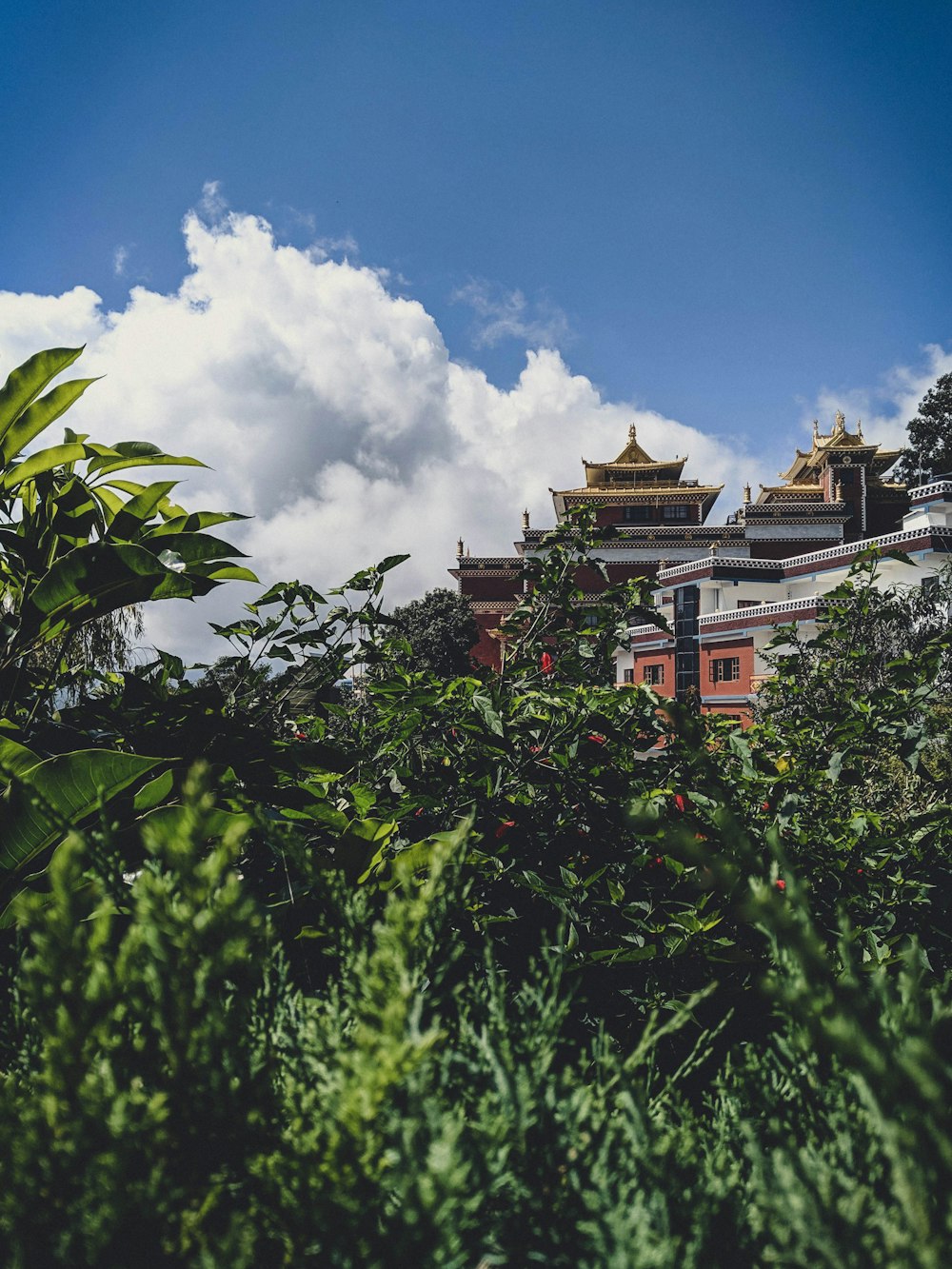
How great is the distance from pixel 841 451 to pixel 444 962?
126ft

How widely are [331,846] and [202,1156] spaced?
778 mm

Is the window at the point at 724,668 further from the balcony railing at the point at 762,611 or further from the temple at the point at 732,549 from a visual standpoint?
the balcony railing at the point at 762,611

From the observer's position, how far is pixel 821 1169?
1.49 feet

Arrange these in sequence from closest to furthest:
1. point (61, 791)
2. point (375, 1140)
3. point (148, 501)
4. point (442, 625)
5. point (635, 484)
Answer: point (375, 1140) → point (61, 791) → point (148, 501) → point (442, 625) → point (635, 484)

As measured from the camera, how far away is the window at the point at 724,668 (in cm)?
2239

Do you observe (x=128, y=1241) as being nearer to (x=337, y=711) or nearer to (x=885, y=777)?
(x=337, y=711)

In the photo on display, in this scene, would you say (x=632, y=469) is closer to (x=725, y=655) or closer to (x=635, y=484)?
(x=635, y=484)

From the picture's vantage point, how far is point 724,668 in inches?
894

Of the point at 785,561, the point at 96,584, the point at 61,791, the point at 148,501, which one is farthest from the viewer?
the point at 785,561

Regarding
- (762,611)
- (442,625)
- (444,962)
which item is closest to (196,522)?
(444,962)

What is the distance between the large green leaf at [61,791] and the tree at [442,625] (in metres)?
25.8

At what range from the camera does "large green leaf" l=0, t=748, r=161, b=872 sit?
2.72ft

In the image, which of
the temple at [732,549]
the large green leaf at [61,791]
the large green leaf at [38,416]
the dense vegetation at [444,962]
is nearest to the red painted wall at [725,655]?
the temple at [732,549]

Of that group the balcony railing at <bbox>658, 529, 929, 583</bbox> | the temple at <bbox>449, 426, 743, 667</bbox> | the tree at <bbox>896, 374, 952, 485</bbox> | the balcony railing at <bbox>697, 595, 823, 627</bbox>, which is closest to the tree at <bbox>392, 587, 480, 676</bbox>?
the temple at <bbox>449, 426, 743, 667</bbox>
